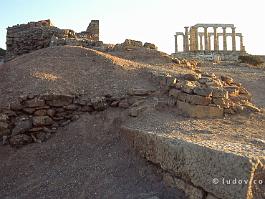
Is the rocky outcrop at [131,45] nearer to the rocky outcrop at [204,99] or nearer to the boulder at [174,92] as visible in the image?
the rocky outcrop at [204,99]

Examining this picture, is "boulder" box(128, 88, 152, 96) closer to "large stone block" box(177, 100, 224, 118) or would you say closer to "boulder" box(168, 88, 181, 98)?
"boulder" box(168, 88, 181, 98)

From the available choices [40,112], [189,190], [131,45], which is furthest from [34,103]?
[131,45]

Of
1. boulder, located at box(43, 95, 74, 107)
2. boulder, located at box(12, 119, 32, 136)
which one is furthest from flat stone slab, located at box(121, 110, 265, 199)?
boulder, located at box(12, 119, 32, 136)

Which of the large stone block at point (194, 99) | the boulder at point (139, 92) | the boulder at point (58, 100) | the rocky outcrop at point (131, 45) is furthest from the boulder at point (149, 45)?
the boulder at point (58, 100)

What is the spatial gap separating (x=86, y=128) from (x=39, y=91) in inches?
54.2

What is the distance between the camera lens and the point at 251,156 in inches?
208

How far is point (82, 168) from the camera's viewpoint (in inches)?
305

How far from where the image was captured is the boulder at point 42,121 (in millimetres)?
8823

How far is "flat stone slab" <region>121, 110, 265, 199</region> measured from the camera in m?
5.16

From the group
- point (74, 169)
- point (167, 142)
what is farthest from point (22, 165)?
point (167, 142)

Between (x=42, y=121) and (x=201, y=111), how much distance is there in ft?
10.7

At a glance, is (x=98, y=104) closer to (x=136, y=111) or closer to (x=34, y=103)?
(x=136, y=111)

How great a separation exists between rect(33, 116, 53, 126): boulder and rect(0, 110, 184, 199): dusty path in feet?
1.01

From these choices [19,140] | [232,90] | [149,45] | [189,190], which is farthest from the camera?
[149,45]
